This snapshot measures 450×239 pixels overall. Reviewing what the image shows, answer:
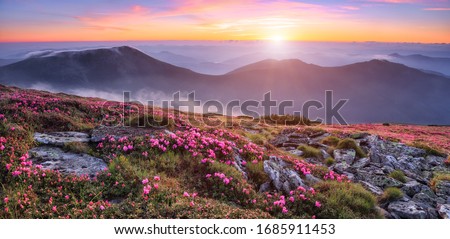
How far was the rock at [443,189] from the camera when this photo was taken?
392 inches

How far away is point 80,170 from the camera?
7.83m

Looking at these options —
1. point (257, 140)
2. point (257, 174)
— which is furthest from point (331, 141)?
point (257, 174)

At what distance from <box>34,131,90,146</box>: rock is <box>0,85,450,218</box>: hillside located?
0.09ft

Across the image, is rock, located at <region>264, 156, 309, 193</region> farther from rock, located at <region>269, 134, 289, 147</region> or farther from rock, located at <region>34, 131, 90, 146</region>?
rock, located at <region>269, 134, 289, 147</region>

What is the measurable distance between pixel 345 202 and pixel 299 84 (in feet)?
462

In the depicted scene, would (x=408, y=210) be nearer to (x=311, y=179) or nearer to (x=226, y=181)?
(x=311, y=179)

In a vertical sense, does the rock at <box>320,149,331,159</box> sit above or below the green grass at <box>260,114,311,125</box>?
above

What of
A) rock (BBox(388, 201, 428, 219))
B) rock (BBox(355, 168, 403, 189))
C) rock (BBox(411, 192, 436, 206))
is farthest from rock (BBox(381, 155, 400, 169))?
rock (BBox(388, 201, 428, 219))

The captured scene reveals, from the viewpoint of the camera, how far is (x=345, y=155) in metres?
13.4

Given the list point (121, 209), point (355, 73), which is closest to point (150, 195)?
point (121, 209)

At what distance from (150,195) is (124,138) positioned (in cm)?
315

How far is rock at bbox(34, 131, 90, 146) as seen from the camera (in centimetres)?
911

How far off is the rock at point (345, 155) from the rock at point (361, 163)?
24 centimetres
